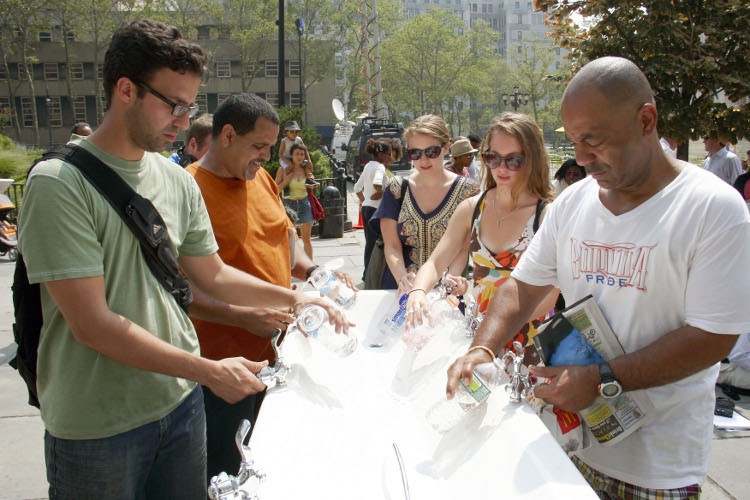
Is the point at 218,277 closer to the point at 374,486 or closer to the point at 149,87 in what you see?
the point at 149,87

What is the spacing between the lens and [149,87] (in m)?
1.96

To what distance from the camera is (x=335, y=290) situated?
3.01 meters

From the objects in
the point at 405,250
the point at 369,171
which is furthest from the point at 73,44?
the point at 405,250

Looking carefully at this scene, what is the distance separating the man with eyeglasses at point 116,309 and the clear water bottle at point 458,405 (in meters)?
0.59

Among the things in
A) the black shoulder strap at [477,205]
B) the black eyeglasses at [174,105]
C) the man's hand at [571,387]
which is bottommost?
the man's hand at [571,387]

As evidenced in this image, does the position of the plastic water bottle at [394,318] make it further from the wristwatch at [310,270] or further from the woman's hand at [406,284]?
the wristwatch at [310,270]

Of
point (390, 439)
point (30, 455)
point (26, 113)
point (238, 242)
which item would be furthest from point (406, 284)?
point (26, 113)

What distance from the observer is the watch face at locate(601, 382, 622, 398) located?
175 centimetres

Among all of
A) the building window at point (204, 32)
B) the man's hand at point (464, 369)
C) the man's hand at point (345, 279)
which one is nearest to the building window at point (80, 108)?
the building window at point (204, 32)

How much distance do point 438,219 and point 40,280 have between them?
2356 mm

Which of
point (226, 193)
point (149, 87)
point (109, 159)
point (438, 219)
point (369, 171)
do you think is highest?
point (149, 87)

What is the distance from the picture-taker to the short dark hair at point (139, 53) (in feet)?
6.39

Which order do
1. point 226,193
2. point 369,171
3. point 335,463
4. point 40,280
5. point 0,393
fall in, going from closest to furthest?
point 40,280
point 335,463
point 226,193
point 0,393
point 369,171

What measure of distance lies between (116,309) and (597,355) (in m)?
1.37
